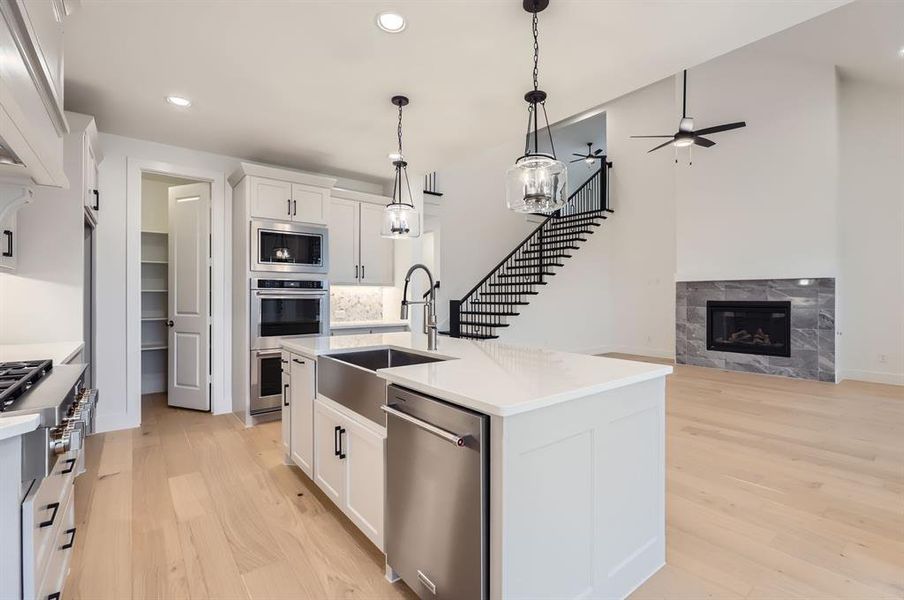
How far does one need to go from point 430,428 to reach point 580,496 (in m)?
0.57

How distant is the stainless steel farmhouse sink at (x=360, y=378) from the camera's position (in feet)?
6.26

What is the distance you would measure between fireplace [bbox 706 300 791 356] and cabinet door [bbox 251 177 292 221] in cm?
621

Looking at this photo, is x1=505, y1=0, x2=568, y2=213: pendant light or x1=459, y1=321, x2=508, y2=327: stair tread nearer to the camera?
x1=505, y1=0, x2=568, y2=213: pendant light

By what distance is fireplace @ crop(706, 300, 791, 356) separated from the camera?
5.92 m

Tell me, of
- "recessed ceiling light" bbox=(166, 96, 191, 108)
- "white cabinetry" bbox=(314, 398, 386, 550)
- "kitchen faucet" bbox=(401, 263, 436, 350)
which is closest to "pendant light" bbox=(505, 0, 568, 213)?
"kitchen faucet" bbox=(401, 263, 436, 350)

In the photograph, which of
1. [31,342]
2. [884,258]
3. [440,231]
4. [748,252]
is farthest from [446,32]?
[884,258]

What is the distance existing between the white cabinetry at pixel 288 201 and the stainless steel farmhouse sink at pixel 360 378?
2253mm

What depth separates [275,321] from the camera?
164 inches

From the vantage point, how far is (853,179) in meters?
5.55

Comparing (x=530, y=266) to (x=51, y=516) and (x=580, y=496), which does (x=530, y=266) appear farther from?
(x=51, y=516)

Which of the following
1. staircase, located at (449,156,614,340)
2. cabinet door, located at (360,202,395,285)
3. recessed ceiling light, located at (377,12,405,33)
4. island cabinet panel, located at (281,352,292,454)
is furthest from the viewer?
staircase, located at (449,156,614,340)

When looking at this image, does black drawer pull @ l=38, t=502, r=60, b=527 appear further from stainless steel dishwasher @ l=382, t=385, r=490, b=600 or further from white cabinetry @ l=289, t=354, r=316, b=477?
white cabinetry @ l=289, t=354, r=316, b=477

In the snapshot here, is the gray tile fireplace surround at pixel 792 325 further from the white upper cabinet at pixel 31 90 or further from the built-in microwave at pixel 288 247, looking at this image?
the white upper cabinet at pixel 31 90

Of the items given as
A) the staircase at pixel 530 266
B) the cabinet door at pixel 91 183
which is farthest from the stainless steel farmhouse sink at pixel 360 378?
the staircase at pixel 530 266
